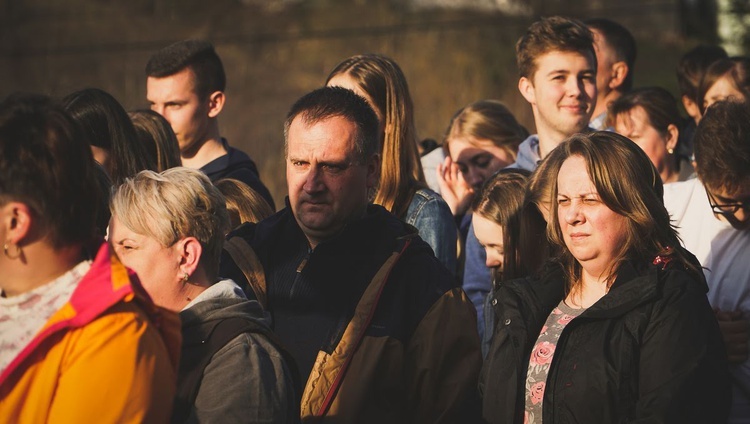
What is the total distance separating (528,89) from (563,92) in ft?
0.87

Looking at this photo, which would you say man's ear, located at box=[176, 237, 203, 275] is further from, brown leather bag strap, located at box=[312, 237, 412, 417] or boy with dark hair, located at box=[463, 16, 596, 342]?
boy with dark hair, located at box=[463, 16, 596, 342]

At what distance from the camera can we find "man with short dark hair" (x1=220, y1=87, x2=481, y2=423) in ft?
12.2

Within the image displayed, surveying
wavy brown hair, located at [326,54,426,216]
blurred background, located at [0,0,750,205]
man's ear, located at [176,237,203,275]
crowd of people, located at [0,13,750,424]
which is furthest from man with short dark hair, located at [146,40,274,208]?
blurred background, located at [0,0,750,205]

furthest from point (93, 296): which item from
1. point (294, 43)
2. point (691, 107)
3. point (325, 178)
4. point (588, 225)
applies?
point (294, 43)

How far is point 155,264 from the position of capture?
330 cm

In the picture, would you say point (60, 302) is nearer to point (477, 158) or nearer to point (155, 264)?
point (155, 264)

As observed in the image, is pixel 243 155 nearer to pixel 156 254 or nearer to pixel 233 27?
pixel 156 254

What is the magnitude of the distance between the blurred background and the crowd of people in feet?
31.3

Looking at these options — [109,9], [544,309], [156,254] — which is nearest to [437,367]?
[544,309]

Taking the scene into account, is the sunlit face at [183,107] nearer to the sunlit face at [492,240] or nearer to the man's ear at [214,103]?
the man's ear at [214,103]

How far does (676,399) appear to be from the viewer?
11.2 ft

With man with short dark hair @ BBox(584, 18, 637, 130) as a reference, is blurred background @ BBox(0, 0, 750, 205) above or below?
above

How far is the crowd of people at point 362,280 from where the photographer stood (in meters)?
2.66

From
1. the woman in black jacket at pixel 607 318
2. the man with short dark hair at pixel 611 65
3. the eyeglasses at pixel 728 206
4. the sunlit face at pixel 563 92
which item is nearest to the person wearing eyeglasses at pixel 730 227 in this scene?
the eyeglasses at pixel 728 206
